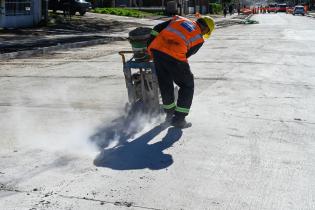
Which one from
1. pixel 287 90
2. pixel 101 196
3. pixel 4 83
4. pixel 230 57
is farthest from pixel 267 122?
pixel 230 57

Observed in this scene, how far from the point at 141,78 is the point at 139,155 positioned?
2.03m

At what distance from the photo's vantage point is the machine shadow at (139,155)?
4781 mm

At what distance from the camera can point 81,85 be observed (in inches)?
368

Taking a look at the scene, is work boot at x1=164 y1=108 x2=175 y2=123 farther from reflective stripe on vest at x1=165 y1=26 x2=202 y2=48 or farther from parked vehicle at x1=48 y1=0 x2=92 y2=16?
parked vehicle at x1=48 y1=0 x2=92 y2=16

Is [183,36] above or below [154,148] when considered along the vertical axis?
above

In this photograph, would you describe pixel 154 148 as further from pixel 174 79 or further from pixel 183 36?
pixel 183 36

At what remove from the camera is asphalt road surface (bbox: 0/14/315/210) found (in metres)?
4.01

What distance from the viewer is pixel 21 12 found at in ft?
87.8

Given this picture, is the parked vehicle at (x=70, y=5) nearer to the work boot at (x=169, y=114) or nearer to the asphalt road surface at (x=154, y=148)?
the asphalt road surface at (x=154, y=148)

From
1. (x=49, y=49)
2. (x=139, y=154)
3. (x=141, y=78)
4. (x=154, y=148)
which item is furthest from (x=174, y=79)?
(x=49, y=49)

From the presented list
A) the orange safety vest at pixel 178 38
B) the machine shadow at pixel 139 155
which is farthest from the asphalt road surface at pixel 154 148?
the orange safety vest at pixel 178 38

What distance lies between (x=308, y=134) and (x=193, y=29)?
1911mm

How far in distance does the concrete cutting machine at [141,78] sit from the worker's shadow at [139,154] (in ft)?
3.33

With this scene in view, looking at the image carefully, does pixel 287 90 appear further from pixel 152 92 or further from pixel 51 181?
pixel 51 181
